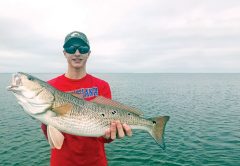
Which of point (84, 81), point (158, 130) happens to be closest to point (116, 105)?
point (84, 81)

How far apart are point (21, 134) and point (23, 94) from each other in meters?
25.6

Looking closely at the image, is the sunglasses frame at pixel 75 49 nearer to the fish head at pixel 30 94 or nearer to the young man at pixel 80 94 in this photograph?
the young man at pixel 80 94

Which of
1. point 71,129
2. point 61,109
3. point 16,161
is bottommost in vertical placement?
point 16,161

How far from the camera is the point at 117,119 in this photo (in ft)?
21.2

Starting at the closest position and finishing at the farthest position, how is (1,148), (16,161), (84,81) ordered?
(84,81) → (16,161) → (1,148)

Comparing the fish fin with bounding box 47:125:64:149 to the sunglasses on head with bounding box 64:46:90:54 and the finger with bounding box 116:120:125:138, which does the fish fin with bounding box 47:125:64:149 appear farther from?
the sunglasses on head with bounding box 64:46:90:54

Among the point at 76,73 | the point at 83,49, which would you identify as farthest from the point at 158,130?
the point at 83,49

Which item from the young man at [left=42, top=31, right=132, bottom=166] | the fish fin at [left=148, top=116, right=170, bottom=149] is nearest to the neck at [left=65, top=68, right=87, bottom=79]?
the young man at [left=42, top=31, right=132, bottom=166]

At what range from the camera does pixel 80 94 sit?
6.41 meters

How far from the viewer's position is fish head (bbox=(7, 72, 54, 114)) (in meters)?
5.79

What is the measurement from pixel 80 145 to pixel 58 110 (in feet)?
3.77

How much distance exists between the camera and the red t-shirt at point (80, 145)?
630cm

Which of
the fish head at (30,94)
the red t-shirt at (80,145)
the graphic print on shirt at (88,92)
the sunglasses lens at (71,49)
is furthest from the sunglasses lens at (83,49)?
the fish head at (30,94)

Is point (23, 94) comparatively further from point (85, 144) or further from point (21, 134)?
point (21, 134)
